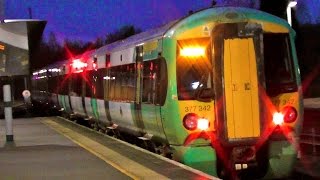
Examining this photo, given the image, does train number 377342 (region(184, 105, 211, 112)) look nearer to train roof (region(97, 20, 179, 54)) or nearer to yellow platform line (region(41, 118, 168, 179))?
yellow platform line (region(41, 118, 168, 179))

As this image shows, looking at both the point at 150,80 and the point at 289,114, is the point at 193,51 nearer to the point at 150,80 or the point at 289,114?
the point at 150,80

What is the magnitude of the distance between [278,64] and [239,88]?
116 centimetres

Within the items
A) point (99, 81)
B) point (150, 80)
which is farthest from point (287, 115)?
point (99, 81)

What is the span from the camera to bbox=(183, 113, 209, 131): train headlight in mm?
9945

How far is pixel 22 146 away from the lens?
1399cm

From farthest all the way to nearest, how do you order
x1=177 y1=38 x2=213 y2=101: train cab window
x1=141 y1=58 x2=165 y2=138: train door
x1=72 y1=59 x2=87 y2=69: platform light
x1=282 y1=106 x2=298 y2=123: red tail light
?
x1=72 y1=59 x2=87 y2=69: platform light → x1=141 y1=58 x2=165 y2=138: train door → x1=282 y1=106 x2=298 y2=123: red tail light → x1=177 y1=38 x2=213 y2=101: train cab window

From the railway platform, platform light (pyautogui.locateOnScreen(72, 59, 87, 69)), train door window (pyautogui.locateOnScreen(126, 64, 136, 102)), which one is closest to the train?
the railway platform

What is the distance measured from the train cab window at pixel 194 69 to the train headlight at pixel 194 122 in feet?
1.03

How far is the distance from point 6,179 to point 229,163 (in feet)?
11.7

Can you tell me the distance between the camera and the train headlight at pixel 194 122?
9.95 meters

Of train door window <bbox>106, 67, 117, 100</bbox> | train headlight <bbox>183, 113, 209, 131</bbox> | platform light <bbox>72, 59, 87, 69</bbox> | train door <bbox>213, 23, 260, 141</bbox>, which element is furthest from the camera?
platform light <bbox>72, 59, 87, 69</bbox>

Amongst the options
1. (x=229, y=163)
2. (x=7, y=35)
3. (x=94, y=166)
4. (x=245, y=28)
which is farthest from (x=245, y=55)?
(x=7, y=35)

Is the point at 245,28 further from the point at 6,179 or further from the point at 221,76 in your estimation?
the point at 6,179

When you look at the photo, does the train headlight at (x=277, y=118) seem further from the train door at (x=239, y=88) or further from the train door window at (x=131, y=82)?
the train door window at (x=131, y=82)
